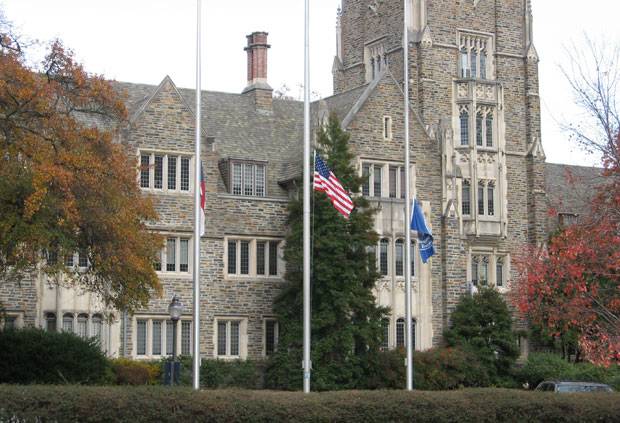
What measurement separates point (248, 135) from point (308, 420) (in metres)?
24.2

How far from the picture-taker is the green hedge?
79.5 feet

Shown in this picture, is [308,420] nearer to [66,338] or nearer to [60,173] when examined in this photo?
[60,173]

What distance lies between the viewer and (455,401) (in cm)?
2744

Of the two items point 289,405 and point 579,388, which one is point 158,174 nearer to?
point 579,388

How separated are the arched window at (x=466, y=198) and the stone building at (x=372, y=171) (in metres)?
0.07

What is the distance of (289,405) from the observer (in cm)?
2559

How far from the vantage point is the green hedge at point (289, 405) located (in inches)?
953

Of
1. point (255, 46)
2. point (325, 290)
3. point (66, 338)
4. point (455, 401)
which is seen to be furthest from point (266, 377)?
point (455, 401)

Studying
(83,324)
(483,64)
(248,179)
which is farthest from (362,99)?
(83,324)

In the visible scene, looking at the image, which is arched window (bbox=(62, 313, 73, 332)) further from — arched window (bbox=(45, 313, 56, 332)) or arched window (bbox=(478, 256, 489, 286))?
arched window (bbox=(478, 256, 489, 286))

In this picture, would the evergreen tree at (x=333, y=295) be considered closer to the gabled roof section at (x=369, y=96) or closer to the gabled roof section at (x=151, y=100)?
the gabled roof section at (x=369, y=96)

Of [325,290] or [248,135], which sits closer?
[325,290]

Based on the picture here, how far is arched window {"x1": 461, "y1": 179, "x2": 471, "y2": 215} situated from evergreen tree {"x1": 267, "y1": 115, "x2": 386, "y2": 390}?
7.40 meters

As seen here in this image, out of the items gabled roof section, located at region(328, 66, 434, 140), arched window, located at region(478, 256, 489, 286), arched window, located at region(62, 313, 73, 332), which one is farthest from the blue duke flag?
arched window, located at region(62, 313, 73, 332)
